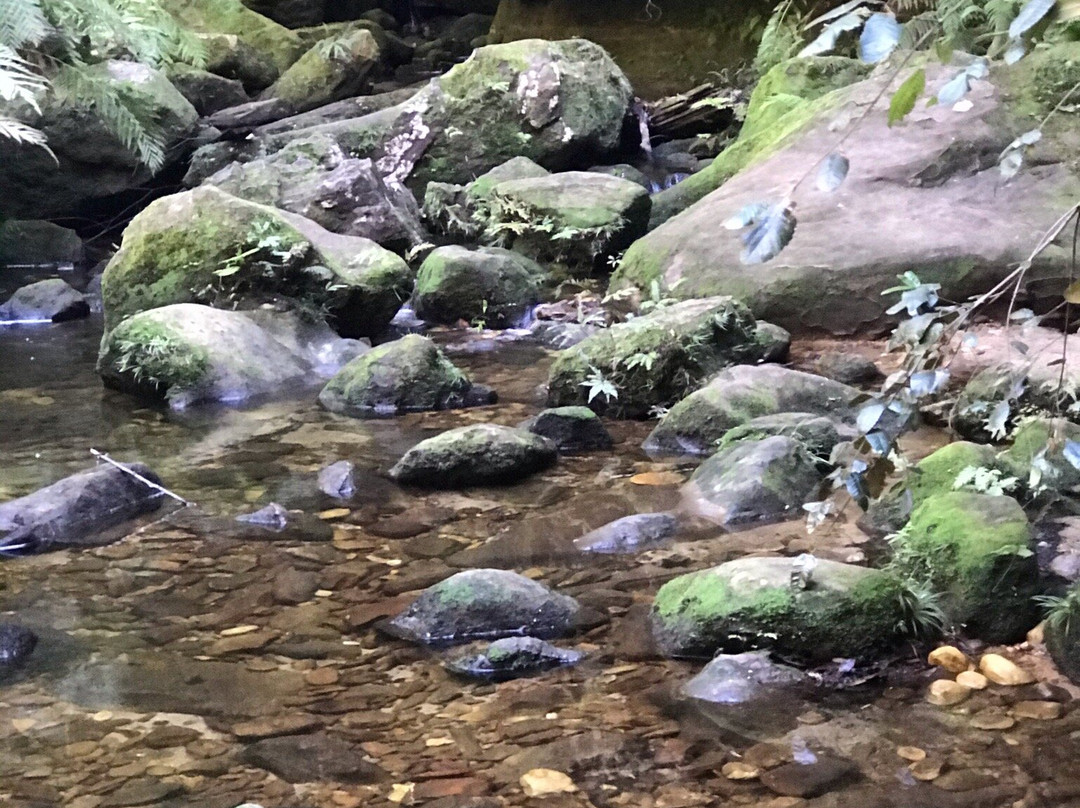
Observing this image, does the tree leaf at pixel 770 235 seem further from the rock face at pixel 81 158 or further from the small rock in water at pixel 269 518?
the rock face at pixel 81 158

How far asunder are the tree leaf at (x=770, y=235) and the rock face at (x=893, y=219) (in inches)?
205

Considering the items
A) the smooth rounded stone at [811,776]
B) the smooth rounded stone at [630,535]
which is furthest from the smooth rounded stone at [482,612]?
the smooth rounded stone at [811,776]

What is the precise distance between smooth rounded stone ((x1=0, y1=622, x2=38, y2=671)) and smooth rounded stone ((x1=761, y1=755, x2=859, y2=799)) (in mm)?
2181

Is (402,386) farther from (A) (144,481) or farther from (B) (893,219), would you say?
(B) (893,219)

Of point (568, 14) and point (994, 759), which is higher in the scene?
point (568, 14)

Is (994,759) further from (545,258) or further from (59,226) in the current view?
(59,226)

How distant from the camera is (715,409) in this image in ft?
16.9

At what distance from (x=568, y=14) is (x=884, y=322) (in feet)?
38.4

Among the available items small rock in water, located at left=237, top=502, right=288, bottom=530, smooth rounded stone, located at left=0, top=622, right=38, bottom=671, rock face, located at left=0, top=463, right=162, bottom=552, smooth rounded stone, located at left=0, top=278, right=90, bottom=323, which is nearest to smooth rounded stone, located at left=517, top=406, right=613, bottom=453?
small rock in water, located at left=237, top=502, right=288, bottom=530

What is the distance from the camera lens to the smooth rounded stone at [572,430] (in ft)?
17.3

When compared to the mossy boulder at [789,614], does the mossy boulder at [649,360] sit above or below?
below

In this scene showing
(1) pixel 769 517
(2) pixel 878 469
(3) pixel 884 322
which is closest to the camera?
(2) pixel 878 469

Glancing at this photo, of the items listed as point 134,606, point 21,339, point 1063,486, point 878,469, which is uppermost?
point 878,469

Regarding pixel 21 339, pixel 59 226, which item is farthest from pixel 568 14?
pixel 21 339
